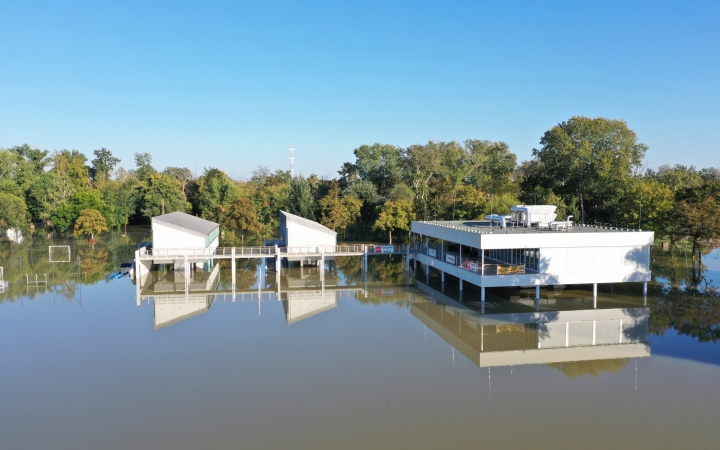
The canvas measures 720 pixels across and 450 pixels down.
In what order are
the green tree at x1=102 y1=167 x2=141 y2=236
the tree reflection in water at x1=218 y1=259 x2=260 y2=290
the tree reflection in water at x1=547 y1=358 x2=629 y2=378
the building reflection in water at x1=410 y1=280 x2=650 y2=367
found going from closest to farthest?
the tree reflection in water at x1=547 y1=358 x2=629 y2=378, the building reflection in water at x1=410 y1=280 x2=650 y2=367, the tree reflection in water at x1=218 y1=259 x2=260 y2=290, the green tree at x1=102 y1=167 x2=141 y2=236

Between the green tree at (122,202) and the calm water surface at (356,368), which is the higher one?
the green tree at (122,202)

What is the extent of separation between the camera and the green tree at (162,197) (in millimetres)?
60594

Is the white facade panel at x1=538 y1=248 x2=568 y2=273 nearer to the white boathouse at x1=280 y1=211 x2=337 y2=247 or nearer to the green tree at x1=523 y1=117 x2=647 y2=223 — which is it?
the white boathouse at x1=280 y1=211 x2=337 y2=247

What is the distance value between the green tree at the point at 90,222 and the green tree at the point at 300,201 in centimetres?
1906

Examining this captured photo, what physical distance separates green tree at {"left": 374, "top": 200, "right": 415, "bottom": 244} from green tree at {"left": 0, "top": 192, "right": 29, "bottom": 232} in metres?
34.7

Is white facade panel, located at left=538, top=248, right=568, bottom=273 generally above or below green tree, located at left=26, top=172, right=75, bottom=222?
below

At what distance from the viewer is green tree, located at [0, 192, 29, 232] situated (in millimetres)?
49688

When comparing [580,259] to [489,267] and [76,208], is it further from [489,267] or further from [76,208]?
[76,208]

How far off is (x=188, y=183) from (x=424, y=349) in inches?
2395

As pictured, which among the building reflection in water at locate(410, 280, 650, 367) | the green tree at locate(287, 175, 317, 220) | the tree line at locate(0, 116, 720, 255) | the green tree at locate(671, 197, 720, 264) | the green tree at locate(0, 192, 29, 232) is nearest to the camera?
the building reflection in water at locate(410, 280, 650, 367)

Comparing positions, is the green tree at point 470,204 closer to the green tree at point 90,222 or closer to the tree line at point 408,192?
the tree line at point 408,192

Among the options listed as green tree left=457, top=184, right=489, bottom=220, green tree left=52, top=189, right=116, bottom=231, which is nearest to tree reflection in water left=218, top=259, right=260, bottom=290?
green tree left=457, top=184, right=489, bottom=220

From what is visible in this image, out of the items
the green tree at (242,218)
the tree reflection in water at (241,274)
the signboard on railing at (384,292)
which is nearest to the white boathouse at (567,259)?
the signboard on railing at (384,292)

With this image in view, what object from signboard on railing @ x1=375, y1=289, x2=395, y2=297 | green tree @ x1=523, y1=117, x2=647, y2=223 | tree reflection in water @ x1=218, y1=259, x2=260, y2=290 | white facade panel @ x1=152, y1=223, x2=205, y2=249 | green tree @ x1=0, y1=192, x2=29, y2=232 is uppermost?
green tree @ x1=523, y1=117, x2=647, y2=223
